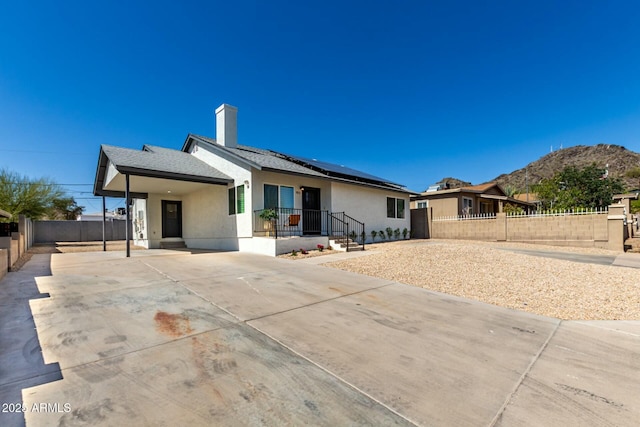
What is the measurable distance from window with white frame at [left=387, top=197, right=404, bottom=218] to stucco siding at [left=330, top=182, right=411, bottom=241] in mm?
194

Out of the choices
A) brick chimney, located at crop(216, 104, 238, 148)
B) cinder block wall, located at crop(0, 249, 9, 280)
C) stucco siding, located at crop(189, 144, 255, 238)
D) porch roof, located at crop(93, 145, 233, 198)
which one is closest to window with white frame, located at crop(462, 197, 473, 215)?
stucco siding, located at crop(189, 144, 255, 238)

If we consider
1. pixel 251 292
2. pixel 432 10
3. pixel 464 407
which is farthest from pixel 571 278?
pixel 432 10

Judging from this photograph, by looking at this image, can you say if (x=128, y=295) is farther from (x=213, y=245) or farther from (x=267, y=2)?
(x=267, y=2)

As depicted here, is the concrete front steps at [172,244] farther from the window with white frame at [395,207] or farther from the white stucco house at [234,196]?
the window with white frame at [395,207]

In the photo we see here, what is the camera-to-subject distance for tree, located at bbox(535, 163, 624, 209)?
2247 centimetres

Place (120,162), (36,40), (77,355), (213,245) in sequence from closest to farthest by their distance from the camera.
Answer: (77,355), (120,162), (36,40), (213,245)

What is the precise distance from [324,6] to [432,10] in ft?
15.4

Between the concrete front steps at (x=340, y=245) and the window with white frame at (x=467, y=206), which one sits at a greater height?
the window with white frame at (x=467, y=206)

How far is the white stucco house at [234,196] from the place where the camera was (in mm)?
10719

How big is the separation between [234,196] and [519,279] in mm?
10229

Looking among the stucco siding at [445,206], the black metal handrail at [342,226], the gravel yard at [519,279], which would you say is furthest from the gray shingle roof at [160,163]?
the stucco siding at [445,206]

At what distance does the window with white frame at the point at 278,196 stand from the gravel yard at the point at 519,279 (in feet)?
14.9

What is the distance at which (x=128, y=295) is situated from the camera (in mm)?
4781

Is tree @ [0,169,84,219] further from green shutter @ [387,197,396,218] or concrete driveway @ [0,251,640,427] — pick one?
green shutter @ [387,197,396,218]
